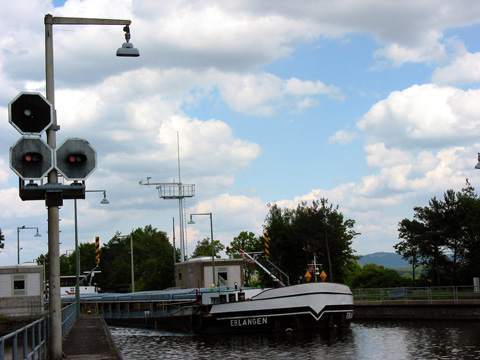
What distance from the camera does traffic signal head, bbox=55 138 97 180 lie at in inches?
558

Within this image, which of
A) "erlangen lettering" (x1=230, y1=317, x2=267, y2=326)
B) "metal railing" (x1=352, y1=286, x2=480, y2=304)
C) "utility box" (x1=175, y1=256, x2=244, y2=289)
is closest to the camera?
"erlangen lettering" (x1=230, y1=317, x2=267, y2=326)

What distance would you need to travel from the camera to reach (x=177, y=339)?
36.8 meters

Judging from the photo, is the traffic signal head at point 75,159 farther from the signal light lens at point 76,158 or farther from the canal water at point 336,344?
the canal water at point 336,344

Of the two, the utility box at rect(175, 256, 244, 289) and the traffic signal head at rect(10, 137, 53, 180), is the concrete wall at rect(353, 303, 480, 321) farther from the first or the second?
the traffic signal head at rect(10, 137, 53, 180)

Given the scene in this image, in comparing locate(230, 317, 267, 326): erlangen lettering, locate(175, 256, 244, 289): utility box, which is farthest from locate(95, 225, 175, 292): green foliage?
locate(230, 317, 267, 326): erlangen lettering

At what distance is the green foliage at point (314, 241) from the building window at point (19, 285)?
32362mm

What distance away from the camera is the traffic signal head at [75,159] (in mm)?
14164

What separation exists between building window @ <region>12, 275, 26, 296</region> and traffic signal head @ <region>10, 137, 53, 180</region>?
116 ft

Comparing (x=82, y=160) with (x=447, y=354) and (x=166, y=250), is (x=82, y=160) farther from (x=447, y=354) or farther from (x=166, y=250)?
(x=166, y=250)

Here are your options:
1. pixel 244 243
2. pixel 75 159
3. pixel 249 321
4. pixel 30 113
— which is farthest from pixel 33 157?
pixel 244 243

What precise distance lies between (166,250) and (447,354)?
4763 inches

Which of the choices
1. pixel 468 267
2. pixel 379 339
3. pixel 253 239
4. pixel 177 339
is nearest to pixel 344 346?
pixel 379 339

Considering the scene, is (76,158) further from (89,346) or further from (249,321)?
(249,321)

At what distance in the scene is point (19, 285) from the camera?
47000 mm
